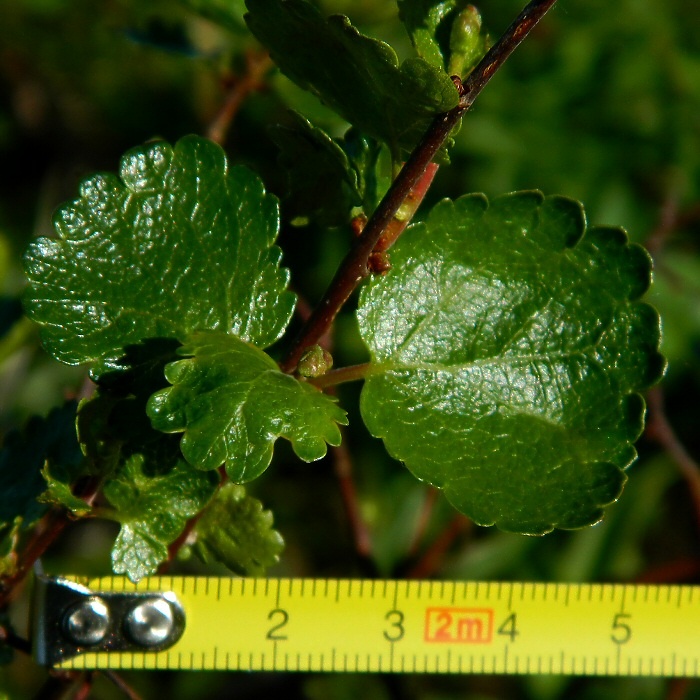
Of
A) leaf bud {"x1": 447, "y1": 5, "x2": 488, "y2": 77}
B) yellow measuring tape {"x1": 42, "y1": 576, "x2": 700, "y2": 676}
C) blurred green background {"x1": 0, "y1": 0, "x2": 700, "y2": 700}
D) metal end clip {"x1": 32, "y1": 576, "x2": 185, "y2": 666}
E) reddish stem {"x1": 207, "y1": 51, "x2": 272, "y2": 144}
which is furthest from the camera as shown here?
blurred green background {"x1": 0, "y1": 0, "x2": 700, "y2": 700}

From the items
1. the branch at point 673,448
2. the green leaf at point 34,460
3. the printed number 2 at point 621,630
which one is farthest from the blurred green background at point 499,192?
the green leaf at point 34,460

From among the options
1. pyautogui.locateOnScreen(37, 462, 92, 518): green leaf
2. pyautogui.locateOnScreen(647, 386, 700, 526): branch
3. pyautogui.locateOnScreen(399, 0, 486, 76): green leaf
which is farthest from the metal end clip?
pyautogui.locateOnScreen(647, 386, 700, 526): branch

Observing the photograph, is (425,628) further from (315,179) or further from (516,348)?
(315,179)

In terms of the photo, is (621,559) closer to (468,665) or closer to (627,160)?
(468,665)

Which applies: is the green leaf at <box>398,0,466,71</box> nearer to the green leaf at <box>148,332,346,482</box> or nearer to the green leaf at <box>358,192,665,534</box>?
the green leaf at <box>358,192,665,534</box>

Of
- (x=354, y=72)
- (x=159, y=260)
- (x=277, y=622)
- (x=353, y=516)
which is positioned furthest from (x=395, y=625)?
(x=354, y=72)

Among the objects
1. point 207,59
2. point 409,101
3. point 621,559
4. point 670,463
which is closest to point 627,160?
point 670,463
